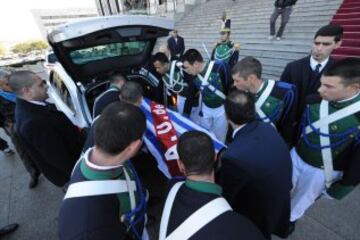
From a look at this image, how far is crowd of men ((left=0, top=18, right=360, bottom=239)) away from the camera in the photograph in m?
1.01

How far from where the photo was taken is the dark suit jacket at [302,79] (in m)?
2.46

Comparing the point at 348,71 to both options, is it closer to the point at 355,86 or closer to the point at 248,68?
the point at 355,86

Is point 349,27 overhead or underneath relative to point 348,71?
underneath

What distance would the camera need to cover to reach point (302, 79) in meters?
2.52

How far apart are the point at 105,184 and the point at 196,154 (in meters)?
0.53

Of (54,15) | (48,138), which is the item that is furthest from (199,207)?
(54,15)

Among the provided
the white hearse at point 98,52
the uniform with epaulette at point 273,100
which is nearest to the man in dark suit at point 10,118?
the white hearse at point 98,52

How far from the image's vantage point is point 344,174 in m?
1.82

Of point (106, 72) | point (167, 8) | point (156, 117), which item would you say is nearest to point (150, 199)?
point (156, 117)

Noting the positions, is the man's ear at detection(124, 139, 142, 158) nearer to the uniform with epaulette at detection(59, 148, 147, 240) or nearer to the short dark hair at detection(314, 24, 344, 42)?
the uniform with epaulette at detection(59, 148, 147, 240)

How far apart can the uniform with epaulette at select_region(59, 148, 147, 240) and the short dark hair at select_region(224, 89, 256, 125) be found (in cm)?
91

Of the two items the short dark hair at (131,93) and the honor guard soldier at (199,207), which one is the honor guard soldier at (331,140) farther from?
the short dark hair at (131,93)

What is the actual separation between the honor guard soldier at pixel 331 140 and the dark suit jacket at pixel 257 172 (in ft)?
2.19

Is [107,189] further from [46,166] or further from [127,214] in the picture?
[46,166]
